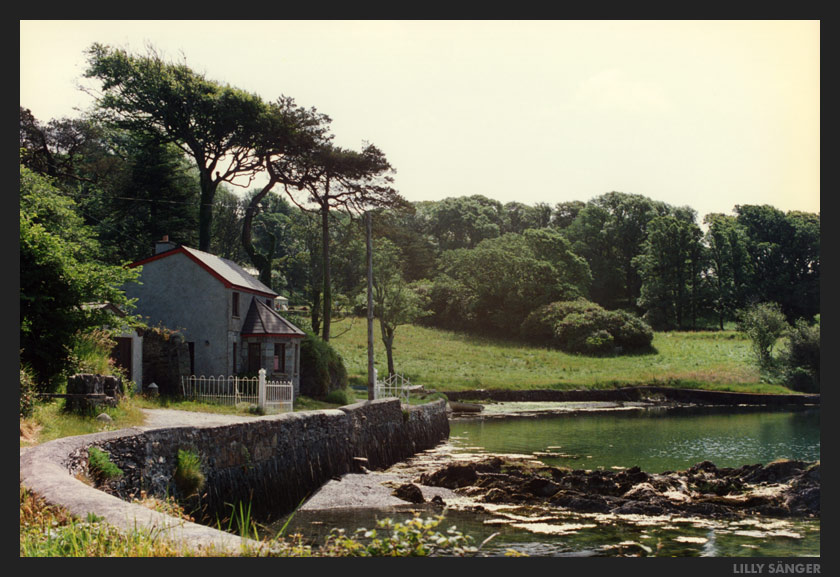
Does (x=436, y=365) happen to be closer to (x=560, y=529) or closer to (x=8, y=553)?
(x=560, y=529)

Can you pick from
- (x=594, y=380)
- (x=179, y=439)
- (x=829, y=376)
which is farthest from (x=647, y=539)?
(x=594, y=380)

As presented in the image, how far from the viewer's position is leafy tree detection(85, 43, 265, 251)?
42156 mm

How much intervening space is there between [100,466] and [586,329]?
219 feet

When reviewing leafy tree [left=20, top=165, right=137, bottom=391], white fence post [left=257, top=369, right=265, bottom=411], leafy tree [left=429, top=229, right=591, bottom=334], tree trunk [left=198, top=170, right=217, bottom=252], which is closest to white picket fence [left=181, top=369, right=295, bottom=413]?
white fence post [left=257, top=369, right=265, bottom=411]

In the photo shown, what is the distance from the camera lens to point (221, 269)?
3281cm

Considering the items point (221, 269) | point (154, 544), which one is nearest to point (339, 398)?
point (221, 269)

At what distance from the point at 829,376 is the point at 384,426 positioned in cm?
1827

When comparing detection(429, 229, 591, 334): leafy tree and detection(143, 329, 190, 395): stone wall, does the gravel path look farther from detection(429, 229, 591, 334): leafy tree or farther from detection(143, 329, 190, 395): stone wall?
detection(429, 229, 591, 334): leafy tree

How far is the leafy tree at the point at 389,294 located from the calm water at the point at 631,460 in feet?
37.1

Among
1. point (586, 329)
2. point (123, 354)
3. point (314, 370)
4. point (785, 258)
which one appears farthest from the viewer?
point (586, 329)

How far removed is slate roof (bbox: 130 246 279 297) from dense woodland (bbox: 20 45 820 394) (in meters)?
3.42

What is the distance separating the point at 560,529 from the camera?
1608 cm

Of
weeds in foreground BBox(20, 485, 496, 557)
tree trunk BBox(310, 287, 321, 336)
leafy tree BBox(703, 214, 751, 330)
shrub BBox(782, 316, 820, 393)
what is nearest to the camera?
weeds in foreground BBox(20, 485, 496, 557)

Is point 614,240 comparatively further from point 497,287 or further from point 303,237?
point 303,237
